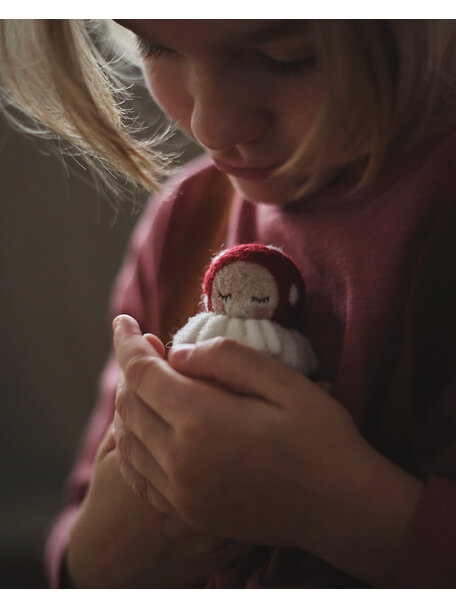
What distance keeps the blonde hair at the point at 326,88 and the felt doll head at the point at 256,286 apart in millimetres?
54

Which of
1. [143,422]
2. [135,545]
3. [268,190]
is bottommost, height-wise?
[135,545]

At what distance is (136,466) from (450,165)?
0.27 metres

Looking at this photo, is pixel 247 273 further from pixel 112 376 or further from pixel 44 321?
pixel 44 321

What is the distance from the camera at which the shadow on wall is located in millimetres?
581

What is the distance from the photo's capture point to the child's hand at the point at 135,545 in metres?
0.43

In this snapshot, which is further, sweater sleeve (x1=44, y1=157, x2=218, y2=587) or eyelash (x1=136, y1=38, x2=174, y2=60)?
sweater sleeve (x1=44, y1=157, x2=218, y2=587)

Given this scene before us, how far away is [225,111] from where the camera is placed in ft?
1.16

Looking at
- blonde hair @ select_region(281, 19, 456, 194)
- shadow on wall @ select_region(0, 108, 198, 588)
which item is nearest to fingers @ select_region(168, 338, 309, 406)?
blonde hair @ select_region(281, 19, 456, 194)

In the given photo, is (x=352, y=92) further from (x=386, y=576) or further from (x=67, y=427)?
(x=67, y=427)

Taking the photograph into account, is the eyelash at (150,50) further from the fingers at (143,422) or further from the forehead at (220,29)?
the fingers at (143,422)

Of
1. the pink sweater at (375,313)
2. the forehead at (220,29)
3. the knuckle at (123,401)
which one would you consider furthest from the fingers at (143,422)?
the forehead at (220,29)

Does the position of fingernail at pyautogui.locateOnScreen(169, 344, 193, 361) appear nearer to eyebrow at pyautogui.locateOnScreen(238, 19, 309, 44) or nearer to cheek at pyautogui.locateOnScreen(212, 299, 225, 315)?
cheek at pyautogui.locateOnScreen(212, 299, 225, 315)

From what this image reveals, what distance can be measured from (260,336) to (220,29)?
166mm

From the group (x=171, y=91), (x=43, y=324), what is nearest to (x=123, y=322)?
(x=171, y=91)
